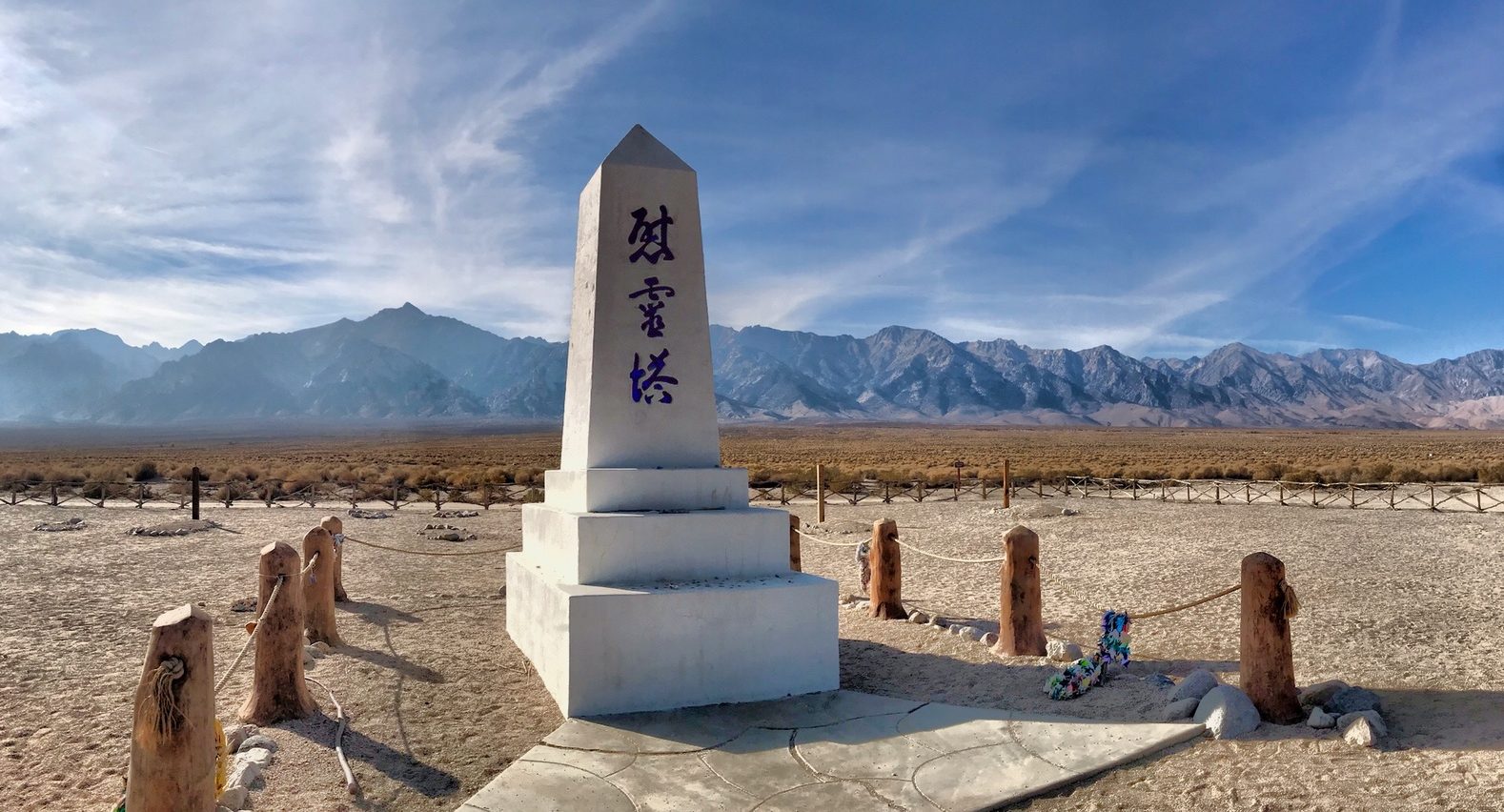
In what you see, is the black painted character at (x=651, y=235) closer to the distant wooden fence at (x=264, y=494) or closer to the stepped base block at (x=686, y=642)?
the stepped base block at (x=686, y=642)

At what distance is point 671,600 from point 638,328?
2116mm

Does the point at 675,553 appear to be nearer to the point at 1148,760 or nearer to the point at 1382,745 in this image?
the point at 1148,760

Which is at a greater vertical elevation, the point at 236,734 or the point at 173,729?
the point at 173,729

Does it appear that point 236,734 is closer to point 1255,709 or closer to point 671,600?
point 671,600

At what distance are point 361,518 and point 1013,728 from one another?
1697cm

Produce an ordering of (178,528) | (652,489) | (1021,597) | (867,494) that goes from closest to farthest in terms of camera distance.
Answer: (652,489), (1021,597), (178,528), (867,494)

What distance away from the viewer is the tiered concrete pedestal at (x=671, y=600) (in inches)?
212

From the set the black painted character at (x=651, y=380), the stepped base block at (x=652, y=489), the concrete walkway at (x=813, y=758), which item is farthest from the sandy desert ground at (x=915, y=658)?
the black painted character at (x=651, y=380)

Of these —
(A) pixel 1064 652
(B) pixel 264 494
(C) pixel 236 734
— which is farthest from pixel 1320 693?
(B) pixel 264 494

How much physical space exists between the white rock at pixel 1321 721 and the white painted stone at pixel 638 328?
4.05 m

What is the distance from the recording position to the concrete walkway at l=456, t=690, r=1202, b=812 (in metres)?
4.15

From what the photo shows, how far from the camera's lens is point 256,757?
15.0 feet

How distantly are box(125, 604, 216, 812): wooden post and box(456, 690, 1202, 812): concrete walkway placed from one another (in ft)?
3.92

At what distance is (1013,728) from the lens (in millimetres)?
5047
